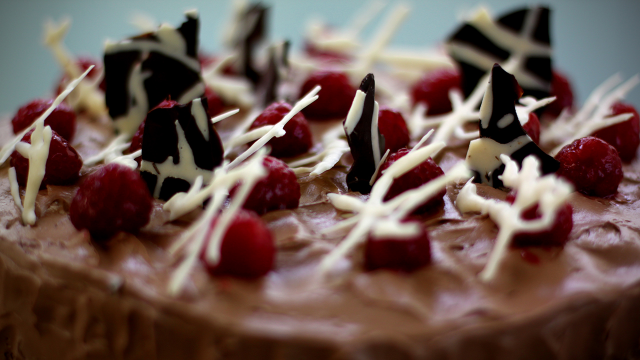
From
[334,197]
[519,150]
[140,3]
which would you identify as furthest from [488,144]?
[140,3]

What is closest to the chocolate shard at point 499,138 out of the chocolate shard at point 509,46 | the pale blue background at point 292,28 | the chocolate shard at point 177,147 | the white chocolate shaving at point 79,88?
the chocolate shard at point 509,46

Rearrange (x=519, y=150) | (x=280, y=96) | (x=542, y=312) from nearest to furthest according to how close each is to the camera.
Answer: (x=542, y=312) → (x=519, y=150) → (x=280, y=96)

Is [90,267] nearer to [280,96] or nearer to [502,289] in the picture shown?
[502,289]

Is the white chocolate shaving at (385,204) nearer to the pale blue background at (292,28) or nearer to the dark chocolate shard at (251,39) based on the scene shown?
the dark chocolate shard at (251,39)

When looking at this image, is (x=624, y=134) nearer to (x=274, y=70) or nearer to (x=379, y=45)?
(x=379, y=45)

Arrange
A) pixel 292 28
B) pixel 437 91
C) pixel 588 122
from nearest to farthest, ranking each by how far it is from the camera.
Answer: pixel 588 122 < pixel 437 91 < pixel 292 28

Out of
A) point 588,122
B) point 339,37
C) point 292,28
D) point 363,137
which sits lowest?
point 292,28

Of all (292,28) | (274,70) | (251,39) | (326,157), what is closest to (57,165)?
(326,157)
